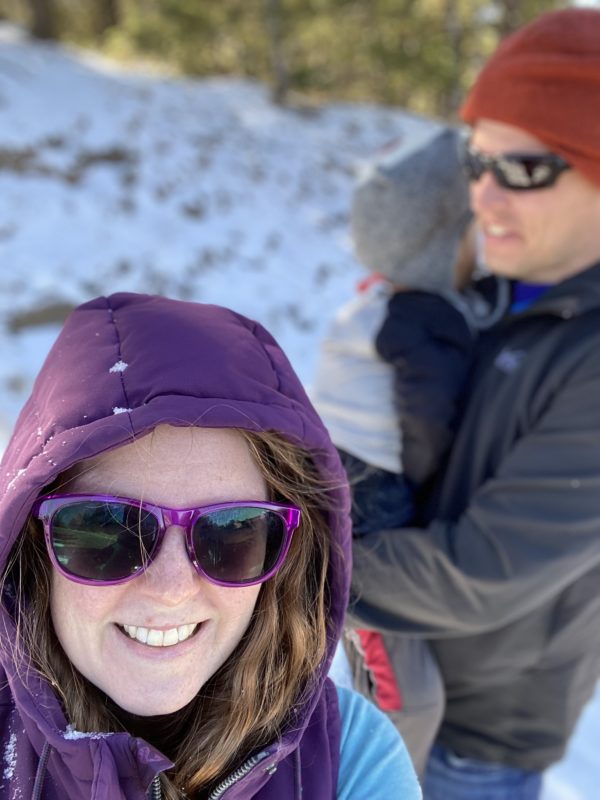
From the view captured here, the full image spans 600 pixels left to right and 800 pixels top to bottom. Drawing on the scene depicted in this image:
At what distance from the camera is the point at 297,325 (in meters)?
7.38

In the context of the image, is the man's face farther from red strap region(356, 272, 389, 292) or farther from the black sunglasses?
red strap region(356, 272, 389, 292)

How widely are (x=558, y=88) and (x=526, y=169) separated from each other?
0.19 metres

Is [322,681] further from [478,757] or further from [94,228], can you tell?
[94,228]

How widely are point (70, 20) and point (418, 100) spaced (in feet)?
29.4

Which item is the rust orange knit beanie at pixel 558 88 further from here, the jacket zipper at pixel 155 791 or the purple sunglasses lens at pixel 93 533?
the jacket zipper at pixel 155 791

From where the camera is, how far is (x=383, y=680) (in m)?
1.49

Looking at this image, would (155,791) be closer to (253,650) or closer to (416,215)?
(253,650)

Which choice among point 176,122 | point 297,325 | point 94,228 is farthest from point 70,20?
point 297,325

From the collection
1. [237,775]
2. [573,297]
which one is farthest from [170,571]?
[573,297]

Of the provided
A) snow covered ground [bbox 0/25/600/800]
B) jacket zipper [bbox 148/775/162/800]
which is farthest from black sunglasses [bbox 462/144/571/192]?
snow covered ground [bbox 0/25/600/800]

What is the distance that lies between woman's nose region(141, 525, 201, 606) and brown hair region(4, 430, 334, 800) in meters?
0.18

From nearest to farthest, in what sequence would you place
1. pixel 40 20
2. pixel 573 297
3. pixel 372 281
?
1. pixel 573 297
2. pixel 372 281
3. pixel 40 20

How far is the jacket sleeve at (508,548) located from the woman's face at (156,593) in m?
0.45

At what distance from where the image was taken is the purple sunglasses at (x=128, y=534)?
40.3 inches
